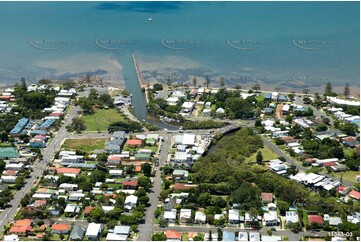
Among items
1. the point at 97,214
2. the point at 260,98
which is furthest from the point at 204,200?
the point at 260,98

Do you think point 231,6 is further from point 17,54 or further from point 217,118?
point 217,118

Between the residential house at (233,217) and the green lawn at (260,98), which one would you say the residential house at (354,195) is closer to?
the residential house at (233,217)

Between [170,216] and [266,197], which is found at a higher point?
[266,197]

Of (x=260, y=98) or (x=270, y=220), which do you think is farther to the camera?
(x=260, y=98)

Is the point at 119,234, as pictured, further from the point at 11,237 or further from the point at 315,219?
the point at 315,219

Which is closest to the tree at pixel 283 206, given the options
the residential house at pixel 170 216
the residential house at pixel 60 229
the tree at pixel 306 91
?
the residential house at pixel 170 216

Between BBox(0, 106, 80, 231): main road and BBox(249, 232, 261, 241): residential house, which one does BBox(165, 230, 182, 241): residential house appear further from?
BBox(0, 106, 80, 231): main road

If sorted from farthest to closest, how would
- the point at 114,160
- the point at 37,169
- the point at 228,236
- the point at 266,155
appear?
1. the point at 266,155
2. the point at 114,160
3. the point at 37,169
4. the point at 228,236

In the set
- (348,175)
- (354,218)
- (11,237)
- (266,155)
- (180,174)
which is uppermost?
(266,155)
